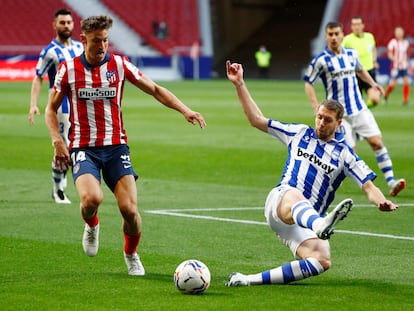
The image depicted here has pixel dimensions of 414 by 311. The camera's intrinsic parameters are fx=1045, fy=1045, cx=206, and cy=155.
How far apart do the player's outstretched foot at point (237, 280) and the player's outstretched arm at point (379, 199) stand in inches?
44.4

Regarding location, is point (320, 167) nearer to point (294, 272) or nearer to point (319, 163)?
point (319, 163)

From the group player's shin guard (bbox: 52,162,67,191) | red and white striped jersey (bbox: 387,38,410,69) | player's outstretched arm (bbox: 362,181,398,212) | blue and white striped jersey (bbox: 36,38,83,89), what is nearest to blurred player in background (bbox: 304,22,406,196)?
blue and white striped jersey (bbox: 36,38,83,89)

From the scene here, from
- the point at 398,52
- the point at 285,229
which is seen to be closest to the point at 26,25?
the point at 398,52

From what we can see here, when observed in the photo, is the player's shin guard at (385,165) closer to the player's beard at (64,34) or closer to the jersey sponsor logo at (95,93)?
the player's beard at (64,34)

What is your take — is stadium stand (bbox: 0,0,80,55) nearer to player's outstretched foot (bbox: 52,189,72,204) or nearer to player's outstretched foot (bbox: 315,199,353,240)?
player's outstretched foot (bbox: 52,189,72,204)

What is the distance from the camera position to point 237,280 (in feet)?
25.9

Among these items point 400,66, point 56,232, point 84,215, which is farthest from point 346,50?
point 400,66

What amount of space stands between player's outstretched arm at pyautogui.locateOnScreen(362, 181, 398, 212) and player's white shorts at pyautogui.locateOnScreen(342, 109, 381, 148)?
625cm

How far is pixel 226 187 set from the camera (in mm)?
14336

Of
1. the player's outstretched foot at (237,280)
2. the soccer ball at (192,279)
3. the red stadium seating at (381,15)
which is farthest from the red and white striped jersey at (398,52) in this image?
the soccer ball at (192,279)

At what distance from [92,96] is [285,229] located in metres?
1.94

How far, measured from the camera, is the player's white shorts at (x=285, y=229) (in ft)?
26.8

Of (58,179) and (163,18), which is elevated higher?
(58,179)

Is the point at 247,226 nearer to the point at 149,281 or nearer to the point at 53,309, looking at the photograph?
the point at 149,281
